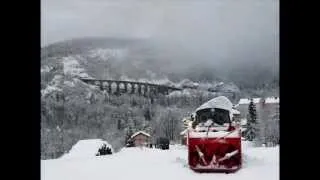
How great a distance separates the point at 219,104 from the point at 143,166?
1.22ft

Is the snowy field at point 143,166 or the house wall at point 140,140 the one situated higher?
the house wall at point 140,140

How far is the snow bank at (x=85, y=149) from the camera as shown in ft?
5.29

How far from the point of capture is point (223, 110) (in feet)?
5.40

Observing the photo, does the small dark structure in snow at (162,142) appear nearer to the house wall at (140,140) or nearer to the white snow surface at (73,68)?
the house wall at (140,140)

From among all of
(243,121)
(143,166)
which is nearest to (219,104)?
(243,121)

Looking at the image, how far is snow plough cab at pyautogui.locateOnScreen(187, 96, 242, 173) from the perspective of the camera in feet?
5.33

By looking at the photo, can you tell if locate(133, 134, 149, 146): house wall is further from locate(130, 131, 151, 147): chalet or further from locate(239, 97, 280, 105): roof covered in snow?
locate(239, 97, 280, 105): roof covered in snow

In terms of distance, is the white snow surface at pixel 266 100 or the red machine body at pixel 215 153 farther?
the red machine body at pixel 215 153

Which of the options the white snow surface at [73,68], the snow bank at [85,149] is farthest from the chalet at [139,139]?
the white snow surface at [73,68]

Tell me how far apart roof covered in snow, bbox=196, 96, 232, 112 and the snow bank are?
0.40 m
